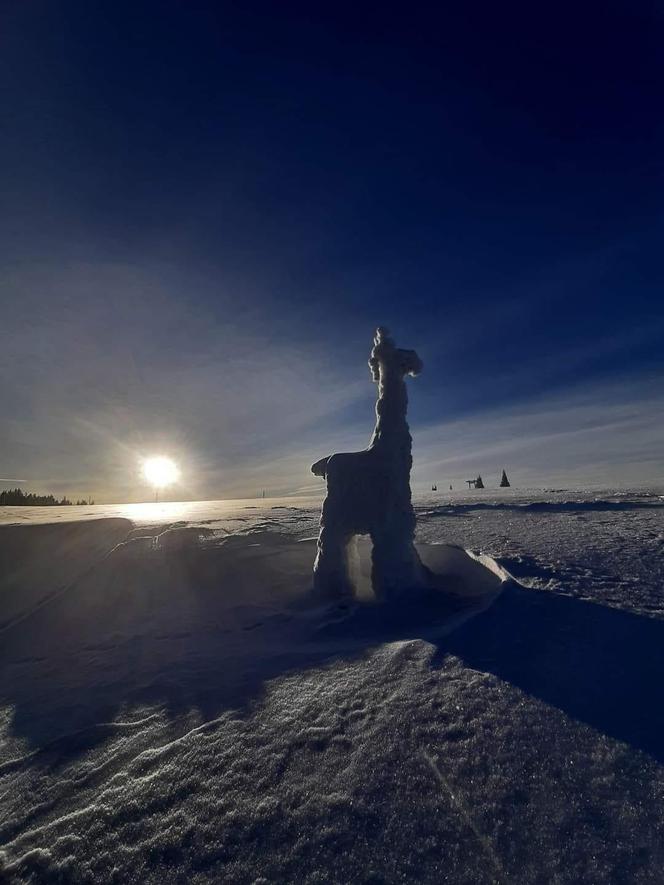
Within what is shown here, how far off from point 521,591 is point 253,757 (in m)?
6.51

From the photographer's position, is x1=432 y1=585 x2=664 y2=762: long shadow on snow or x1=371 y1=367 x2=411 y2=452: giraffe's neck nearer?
x1=432 y1=585 x2=664 y2=762: long shadow on snow

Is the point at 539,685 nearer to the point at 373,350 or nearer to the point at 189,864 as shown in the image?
the point at 189,864

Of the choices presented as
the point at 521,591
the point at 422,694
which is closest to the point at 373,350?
the point at 521,591

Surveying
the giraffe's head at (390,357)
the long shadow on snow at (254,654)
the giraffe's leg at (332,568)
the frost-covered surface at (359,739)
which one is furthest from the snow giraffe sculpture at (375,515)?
the giraffe's head at (390,357)

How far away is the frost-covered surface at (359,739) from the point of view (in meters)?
3.94

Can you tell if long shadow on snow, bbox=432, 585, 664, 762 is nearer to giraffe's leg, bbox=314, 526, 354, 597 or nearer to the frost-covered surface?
the frost-covered surface

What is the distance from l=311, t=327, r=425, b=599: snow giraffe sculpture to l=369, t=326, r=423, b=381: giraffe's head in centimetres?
181

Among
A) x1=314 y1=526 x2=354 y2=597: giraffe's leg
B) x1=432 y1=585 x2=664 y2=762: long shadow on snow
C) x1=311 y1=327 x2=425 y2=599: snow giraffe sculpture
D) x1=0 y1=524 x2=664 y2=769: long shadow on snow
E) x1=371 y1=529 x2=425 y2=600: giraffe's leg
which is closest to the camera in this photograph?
x1=432 y1=585 x2=664 y2=762: long shadow on snow

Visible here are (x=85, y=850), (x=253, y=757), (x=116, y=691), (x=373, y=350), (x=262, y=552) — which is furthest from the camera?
(x=262, y=552)

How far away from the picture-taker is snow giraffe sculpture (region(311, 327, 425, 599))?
39.5ft

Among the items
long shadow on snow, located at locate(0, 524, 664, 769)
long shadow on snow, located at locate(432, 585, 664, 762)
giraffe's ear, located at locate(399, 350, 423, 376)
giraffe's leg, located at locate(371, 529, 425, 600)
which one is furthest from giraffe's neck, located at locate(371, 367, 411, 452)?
long shadow on snow, located at locate(432, 585, 664, 762)

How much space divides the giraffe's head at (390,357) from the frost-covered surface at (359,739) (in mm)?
6687

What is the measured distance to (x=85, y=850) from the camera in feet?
14.5

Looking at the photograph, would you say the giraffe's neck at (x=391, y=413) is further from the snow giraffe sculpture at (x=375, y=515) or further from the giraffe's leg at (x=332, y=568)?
the giraffe's leg at (x=332, y=568)
